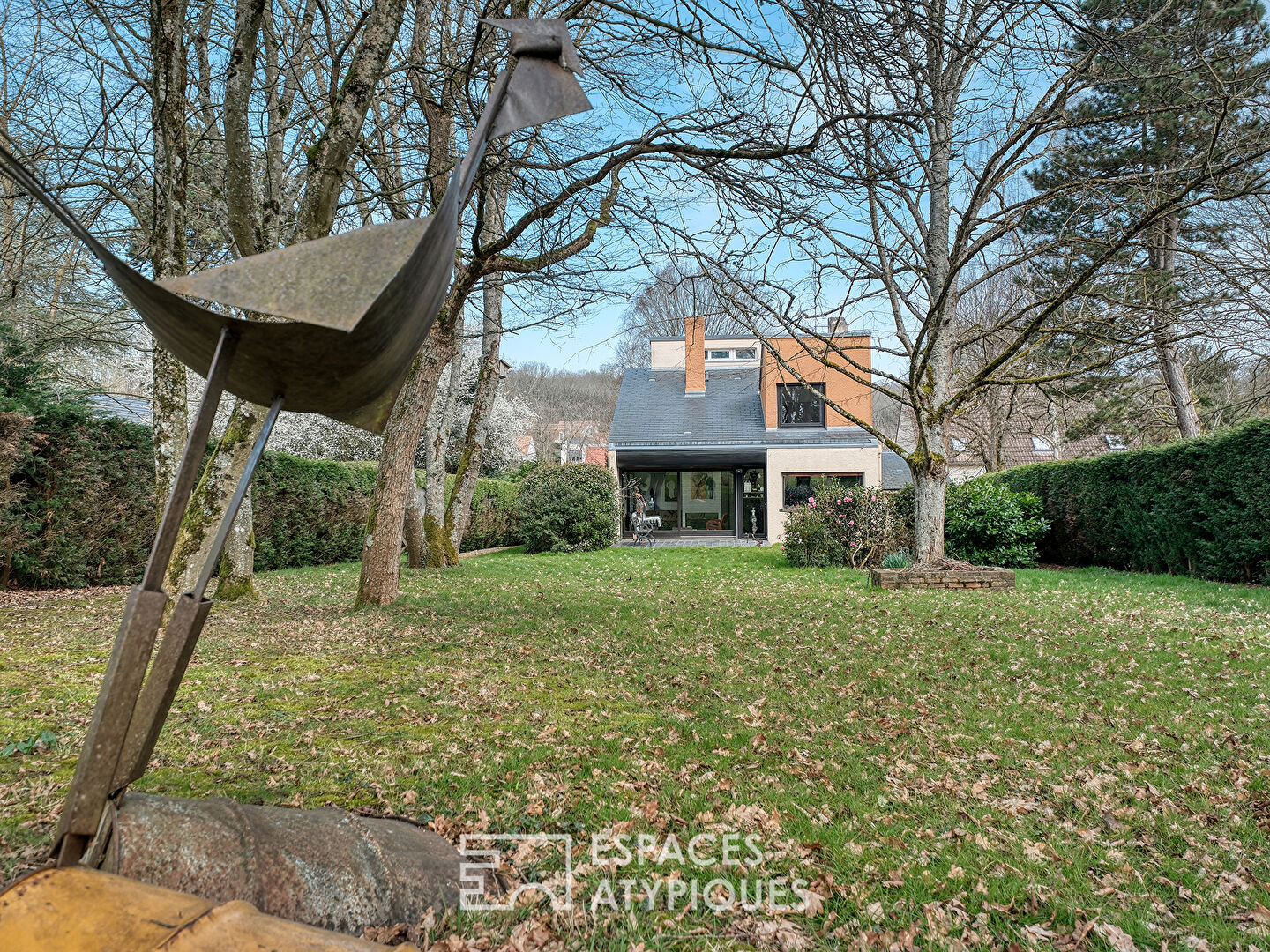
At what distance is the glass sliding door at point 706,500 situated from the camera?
26.9 m

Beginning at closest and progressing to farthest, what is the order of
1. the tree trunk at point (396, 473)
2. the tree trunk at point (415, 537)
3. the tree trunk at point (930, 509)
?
the tree trunk at point (396, 473)
the tree trunk at point (930, 509)
the tree trunk at point (415, 537)

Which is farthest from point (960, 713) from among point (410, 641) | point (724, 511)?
Result: point (724, 511)

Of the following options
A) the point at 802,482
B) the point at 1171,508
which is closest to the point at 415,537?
the point at 1171,508

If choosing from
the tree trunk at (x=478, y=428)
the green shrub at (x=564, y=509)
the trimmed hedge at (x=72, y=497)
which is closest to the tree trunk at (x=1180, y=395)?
the green shrub at (x=564, y=509)

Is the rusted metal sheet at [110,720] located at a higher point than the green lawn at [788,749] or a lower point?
higher

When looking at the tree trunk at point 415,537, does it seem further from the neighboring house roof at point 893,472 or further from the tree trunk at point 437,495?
the neighboring house roof at point 893,472

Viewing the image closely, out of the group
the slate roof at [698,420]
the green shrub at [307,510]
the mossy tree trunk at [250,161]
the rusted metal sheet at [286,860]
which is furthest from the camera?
the slate roof at [698,420]

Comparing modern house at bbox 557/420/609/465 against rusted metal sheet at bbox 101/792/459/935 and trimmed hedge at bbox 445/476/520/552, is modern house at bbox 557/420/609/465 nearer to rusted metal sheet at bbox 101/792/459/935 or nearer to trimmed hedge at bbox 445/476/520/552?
trimmed hedge at bbox 445/476/520/552

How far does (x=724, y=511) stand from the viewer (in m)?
27.1

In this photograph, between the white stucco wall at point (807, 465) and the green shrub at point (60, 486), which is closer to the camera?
the green shrub at point (60, 486)

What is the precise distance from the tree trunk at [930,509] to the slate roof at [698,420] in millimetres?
11368

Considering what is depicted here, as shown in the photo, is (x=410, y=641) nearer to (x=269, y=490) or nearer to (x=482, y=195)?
(x=482, y=195)

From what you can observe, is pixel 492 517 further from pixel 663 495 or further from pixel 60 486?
pixel 60 486

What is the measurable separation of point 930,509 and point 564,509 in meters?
10.0
